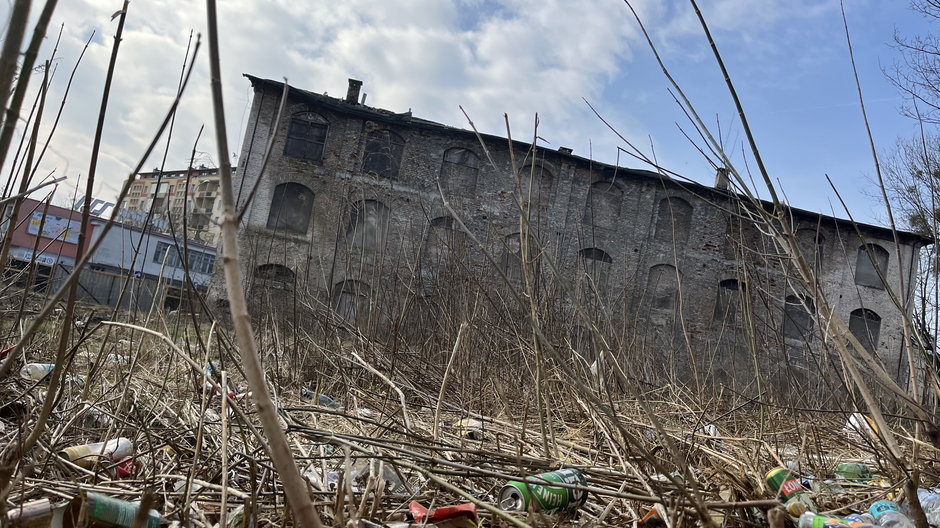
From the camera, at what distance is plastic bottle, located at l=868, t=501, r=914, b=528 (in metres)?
1.66

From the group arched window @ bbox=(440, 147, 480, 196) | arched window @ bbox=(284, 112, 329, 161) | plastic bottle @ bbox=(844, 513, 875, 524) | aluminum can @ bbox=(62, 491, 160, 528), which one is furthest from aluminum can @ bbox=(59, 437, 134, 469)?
arched window @ bbox=(440, 147, 480, 196)

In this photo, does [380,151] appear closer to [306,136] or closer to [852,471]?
[306,136]

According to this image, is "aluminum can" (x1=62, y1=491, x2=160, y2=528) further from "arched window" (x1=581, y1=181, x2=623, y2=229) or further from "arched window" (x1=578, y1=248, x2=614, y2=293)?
"arched window" (x1=581, y1=181, x2=623, y2=229)

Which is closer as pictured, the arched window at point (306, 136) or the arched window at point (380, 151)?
the arched window at point (306, 136)

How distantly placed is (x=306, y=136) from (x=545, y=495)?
58.1ft

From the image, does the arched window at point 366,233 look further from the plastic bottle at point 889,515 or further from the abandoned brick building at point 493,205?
the plastic bottle at point 889,515

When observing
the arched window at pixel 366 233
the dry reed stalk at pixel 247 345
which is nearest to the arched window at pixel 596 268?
the arched window at pixel 366 233

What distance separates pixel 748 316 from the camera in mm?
2258

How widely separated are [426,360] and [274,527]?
3000 mm

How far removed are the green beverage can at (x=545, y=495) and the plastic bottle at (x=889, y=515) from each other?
743mm

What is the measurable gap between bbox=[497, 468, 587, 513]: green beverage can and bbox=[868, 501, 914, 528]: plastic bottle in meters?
0.74

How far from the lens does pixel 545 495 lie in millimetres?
1627

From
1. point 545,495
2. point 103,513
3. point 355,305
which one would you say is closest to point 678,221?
point 355,305

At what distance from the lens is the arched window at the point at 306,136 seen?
18094mm
